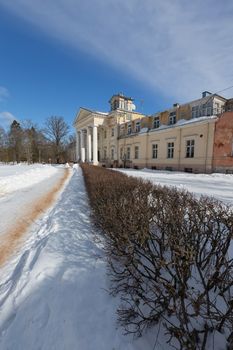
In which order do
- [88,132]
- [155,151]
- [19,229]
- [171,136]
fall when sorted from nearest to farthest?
[19,229] < [171,136] < [155,151] < [88,132]

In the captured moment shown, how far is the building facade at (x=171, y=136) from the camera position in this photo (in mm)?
18734

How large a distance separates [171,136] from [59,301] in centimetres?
2441

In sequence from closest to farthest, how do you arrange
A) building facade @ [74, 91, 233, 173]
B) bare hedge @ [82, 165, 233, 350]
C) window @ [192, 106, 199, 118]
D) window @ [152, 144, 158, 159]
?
1. bare hedge @ [82, 165, 233, 350]
2. building facade @ [74, 91, 233, 173]
3. window @ [192, 106, 199, 118]
4. window @ [152, 144, 158, 159]

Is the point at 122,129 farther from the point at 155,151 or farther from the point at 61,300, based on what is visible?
the point at 61,300

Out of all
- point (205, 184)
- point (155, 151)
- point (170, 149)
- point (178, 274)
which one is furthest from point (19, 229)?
point (155, 151)

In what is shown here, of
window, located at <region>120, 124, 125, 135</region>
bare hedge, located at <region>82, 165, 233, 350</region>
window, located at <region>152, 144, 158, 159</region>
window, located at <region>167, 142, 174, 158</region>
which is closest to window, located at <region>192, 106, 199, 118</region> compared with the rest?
window, located at <region>167, 142, 174, 158</region>

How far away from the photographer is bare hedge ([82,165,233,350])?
1689 millimetres

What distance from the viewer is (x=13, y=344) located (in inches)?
74.2

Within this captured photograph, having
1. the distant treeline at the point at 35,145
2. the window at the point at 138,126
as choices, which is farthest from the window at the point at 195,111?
the distant treeline at the point at 35,145

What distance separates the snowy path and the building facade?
63.7 feet

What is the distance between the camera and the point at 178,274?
1774mm

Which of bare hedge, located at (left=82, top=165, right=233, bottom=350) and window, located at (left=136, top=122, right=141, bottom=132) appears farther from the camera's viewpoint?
window, located at (left=136, top=122, right=141, bottom=132)

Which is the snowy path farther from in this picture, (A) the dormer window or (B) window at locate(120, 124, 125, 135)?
(B) window at locate(120, 124, 125, 135)

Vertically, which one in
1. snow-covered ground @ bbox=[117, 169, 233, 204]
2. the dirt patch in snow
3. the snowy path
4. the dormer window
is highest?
the dormer window
